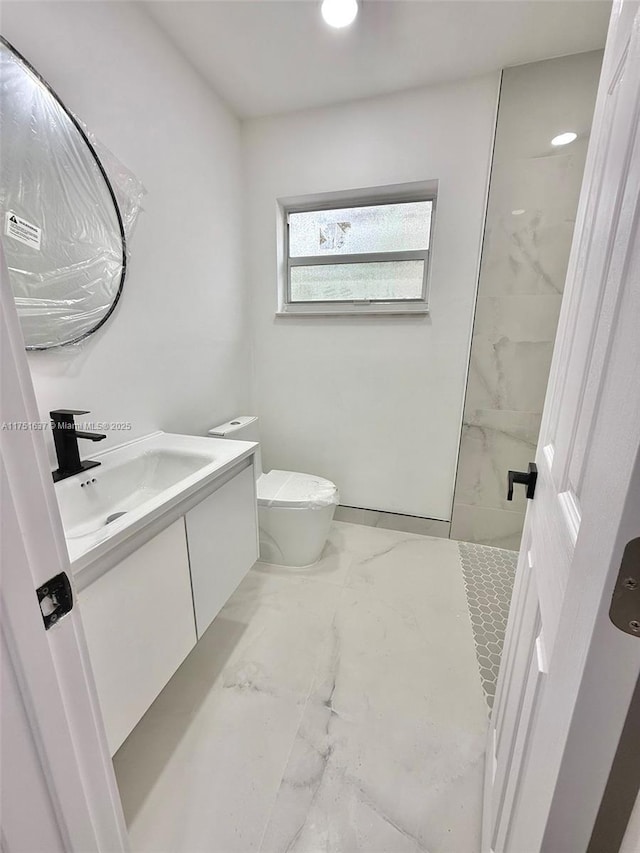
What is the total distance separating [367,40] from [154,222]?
1160 millimetres

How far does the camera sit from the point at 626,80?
1.56 ft

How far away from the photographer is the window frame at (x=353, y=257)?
1.88m

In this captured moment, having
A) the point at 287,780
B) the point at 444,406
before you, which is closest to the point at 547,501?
the point at 287,780

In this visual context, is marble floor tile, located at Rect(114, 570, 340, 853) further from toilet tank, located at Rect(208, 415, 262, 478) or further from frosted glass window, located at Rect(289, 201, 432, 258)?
frosted glass window, located at Rect(289, 201, 432, 258)

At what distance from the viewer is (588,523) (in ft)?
1.24

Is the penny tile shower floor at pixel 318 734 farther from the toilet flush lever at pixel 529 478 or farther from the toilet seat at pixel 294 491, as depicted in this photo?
the toilet flush lever at pixel 529 478

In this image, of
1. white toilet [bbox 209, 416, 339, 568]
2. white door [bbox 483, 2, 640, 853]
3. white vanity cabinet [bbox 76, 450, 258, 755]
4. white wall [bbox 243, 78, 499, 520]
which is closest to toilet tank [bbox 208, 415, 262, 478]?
white toilet [bbox 209, 416, 339, 568]

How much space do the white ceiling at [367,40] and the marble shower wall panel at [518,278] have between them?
166 mm

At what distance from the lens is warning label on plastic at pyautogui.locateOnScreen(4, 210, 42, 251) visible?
0.90m

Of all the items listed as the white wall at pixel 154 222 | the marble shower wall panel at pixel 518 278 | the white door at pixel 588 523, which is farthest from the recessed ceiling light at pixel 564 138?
the white wall at pixel 154 222

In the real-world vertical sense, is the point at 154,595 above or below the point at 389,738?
above

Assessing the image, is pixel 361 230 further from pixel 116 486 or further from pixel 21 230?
pixel 116 486

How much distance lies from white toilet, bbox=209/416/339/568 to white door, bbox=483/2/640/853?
1133 millimetres

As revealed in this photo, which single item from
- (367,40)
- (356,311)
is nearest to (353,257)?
(356,311)
